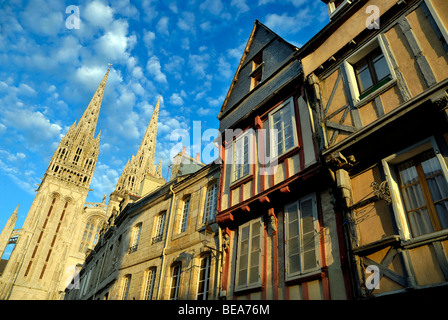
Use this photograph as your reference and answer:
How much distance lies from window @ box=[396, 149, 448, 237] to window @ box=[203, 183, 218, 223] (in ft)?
21.8

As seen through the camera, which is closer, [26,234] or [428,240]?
[428,240]

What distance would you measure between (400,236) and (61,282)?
62389mm

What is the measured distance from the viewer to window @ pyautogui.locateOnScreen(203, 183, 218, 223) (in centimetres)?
1113

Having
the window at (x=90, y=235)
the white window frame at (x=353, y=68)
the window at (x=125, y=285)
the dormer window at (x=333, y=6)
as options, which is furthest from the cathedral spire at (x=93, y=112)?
the white window frame at (x=353, y=68)

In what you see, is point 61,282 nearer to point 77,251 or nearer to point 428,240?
point 77,251

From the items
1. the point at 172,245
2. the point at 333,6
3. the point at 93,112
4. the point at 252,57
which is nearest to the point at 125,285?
the point at 172,245

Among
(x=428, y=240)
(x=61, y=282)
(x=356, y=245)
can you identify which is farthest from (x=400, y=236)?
(x=61, y=282)

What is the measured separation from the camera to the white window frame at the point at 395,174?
4996 mm

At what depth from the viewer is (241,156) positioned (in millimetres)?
9828

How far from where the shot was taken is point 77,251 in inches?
2376

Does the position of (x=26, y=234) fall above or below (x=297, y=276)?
above

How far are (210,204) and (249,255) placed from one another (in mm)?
3687

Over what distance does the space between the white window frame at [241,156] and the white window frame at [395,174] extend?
4.01 meters

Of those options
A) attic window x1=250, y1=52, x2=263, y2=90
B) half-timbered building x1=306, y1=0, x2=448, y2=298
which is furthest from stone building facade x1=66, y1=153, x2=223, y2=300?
half-timbered building x1=306, y1=0, x2=448, y2=298
